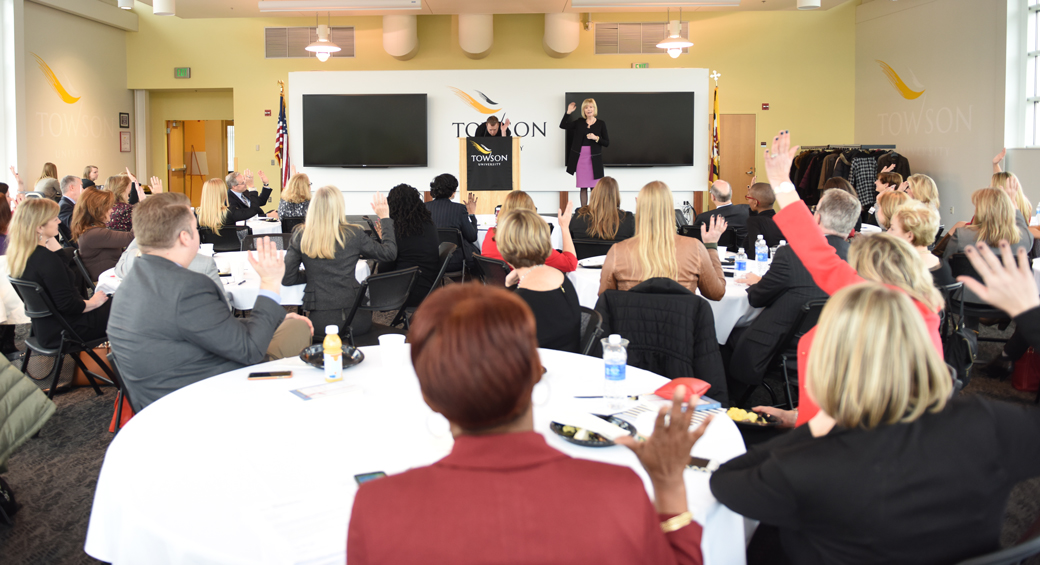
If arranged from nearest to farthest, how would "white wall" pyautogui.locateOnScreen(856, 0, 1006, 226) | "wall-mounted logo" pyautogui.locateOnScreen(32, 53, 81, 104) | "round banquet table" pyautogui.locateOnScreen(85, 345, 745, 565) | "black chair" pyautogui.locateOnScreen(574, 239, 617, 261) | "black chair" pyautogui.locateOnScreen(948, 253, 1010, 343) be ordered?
"round banquet table" pyautogui.locateOnScreen(85, 345, 745, 565) → "black chair" pyautogui.locateOnScreen(948, 253, 1010, 343) → "black chair" pyautogui.locateOnScreen(574, 239, 617, 261) → "white wall" pyautogui.locateOnScreen(856, 0, 1006, 226) → "wall-mounted logo" pyautogui.locateOnScreen(32, 53, 81, 104)

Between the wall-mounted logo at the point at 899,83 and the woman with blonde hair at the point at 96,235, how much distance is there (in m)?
11.0

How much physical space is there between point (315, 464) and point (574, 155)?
358 inches

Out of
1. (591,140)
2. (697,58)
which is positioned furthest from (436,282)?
(697,58)

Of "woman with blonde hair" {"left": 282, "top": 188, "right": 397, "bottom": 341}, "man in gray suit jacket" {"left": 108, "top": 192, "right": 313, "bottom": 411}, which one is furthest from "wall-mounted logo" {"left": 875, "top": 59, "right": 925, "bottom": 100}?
"man in gray suit jacket" {"left": 108, "top": 192, "right": 313, "bottom": 411}

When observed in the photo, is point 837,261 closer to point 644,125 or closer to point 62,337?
point 62,337

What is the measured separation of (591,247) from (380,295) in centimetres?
192

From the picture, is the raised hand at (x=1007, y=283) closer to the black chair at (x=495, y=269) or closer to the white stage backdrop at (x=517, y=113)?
the black chair at (x=495, y=269)

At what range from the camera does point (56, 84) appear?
11.7 m

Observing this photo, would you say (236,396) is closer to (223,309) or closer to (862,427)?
(223,309)

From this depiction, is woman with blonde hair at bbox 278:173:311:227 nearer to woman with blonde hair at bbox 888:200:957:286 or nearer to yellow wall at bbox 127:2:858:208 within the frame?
woman with blonde hair at bbox 888:200:957:286

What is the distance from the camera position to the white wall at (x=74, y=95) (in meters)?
11.2

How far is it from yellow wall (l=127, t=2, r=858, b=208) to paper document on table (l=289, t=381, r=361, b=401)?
37.1 feet

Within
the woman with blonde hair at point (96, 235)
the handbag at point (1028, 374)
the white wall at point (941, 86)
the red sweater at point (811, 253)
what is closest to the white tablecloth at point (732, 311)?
the red sweater at point (811, 253)

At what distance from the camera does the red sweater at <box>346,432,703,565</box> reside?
961 millimetres
